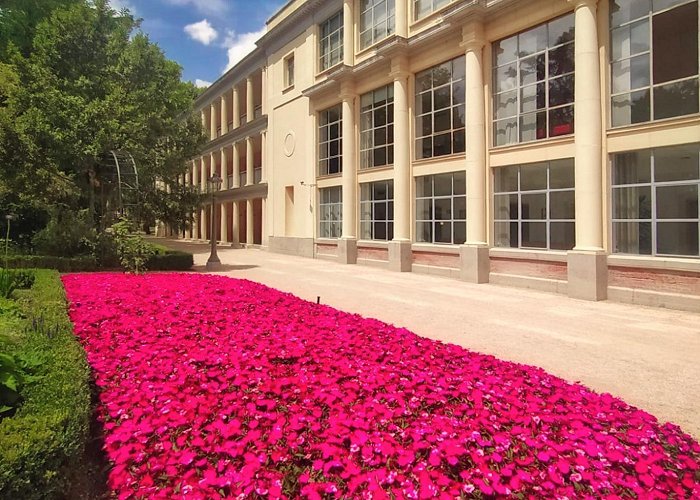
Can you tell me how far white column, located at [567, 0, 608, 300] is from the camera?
39.5 ft

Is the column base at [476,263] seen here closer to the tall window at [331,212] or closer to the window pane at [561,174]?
the window pane at [561,174]

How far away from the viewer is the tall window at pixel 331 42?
23.7 metres

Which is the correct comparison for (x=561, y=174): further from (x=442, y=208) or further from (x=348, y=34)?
(x=348, y=34)

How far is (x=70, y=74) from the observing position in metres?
15.8

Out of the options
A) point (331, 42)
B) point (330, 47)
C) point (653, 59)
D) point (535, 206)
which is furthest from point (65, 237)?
point (653, 59)

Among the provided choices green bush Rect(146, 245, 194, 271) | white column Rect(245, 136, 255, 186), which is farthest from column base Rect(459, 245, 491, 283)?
white column Rect(245, 136, 255, 186)

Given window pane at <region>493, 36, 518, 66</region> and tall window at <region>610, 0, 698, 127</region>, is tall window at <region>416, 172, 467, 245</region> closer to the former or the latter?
window pane at <region>493, 36, 518, 66</region>

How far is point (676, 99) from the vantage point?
36.0 ft

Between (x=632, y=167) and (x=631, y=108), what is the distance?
1.51 metres

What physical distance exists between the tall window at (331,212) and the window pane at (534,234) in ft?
36.2

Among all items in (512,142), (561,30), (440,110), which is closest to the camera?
(561,30)

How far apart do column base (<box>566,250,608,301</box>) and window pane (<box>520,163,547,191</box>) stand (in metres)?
2.68

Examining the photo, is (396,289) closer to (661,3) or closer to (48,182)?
(661,3)

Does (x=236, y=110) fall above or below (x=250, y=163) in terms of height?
above
